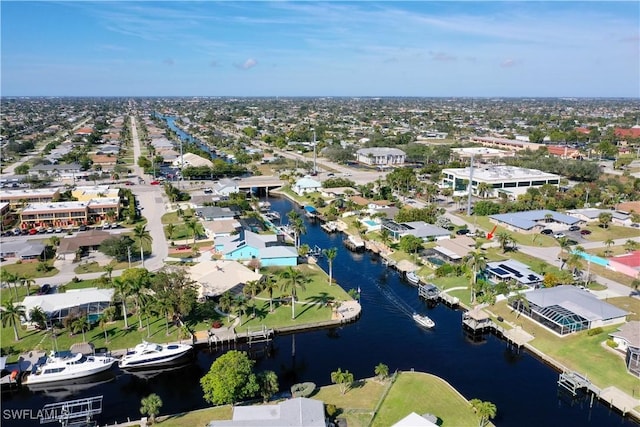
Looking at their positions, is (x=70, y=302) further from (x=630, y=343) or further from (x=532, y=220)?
(x=532, y=220)

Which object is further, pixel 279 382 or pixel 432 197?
pixel 432 197

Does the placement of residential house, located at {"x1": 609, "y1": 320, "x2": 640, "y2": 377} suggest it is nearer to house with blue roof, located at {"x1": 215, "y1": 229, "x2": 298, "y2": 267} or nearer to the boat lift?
house with blue roof, located at {"x1": 215, "y1": 229, "x2": 298, "y2": 267}

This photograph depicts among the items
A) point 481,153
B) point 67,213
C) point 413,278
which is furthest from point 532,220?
point 481,153

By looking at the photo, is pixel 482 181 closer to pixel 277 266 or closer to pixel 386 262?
pixel 386 262

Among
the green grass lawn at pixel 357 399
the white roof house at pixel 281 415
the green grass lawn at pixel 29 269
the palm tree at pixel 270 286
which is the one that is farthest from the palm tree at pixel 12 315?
the green grass lawn at pixel 357 399

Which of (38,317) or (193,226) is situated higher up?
(193,226)

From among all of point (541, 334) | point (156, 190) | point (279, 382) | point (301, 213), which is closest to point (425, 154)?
point (301, 213)

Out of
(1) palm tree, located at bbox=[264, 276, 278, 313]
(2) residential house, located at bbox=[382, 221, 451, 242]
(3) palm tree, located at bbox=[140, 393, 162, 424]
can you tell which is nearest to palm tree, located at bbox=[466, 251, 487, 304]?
(2) residential house, located at bbox=[382, 221, 451, 242]
